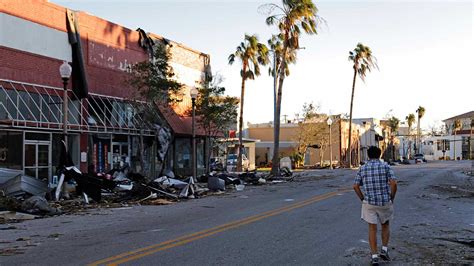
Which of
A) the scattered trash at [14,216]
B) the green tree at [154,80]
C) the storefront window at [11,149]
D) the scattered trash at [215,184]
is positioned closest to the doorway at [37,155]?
the storefront window at [11,149]

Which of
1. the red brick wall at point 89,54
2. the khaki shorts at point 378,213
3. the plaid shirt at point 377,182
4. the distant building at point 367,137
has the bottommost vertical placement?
the khaki shorts at point 378,213

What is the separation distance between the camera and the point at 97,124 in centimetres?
2481

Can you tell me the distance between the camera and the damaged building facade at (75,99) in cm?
2073

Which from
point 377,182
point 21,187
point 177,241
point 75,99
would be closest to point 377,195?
point 377,182

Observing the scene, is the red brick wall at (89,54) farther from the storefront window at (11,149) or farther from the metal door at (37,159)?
the metal door at (37,159)

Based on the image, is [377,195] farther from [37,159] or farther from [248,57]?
[248,57]

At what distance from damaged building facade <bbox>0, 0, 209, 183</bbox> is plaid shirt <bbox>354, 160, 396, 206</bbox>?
634 inches

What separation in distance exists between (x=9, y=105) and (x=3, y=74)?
1.27 metres

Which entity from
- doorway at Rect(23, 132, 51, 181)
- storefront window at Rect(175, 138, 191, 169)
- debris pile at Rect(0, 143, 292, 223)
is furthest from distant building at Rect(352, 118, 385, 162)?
doorway at Rect(23, 132, 51, 181)

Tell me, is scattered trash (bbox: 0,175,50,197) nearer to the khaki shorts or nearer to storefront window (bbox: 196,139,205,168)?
the khaki shorts

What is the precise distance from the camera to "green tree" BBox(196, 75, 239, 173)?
101 ft

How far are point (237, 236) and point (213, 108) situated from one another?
21.1 meters

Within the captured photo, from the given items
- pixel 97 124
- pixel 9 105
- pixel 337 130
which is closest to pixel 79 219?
pixel 9 105

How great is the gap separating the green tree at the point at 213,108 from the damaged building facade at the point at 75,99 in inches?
55.9
